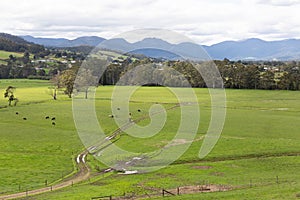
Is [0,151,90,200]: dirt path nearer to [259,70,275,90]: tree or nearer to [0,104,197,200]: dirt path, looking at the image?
[0,104,197,200]: dirt path

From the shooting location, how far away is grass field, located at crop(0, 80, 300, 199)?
123 ft

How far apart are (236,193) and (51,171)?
21.1 meters

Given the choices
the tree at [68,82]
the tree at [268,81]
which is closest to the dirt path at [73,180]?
the tree at [68,82]

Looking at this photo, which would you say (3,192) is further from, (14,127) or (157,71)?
(157,71)

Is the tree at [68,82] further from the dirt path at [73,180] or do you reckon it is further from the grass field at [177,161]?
the dirt path at [73,180]

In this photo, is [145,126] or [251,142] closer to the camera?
[251,142]

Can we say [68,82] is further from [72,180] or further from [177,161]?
[72,180]

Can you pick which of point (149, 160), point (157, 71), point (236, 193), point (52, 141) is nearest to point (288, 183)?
point (236, 193)

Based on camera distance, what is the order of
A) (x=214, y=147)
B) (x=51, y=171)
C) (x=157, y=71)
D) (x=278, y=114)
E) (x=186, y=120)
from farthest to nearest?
(x=157, y=71) < (x=278, y=114) < (x=186, y=120) < (x=214, y=147) < (x=51, y=171)

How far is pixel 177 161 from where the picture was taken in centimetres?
4862

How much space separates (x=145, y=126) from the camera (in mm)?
71875

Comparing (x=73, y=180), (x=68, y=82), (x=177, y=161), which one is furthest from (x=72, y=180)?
(x=68, y=82)

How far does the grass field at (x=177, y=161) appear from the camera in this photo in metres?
37.5

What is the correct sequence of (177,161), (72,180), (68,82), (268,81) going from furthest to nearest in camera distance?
1. (268,81)
2. (68,82)
3. (177,161)
4. (72,180)
